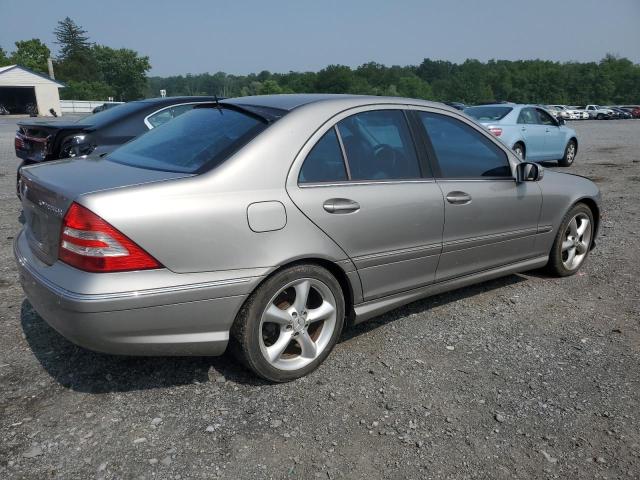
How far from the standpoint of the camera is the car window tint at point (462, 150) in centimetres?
366

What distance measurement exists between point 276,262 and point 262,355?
20.4 inches

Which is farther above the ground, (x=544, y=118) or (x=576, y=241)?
(x=544, y=118)

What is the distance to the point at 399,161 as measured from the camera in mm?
3453

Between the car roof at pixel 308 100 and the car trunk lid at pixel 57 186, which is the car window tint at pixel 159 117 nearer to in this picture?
the car roof at pixel 308 100

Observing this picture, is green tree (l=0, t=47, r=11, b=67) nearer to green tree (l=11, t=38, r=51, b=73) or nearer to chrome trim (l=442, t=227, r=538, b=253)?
green tree (l=11, t=38, r=51, b=73)

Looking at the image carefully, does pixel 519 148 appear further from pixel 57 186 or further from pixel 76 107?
pixel 76 107

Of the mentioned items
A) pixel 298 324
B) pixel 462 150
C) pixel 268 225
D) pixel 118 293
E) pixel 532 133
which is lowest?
pixel 298 324

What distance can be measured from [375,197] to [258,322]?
1.02 metres

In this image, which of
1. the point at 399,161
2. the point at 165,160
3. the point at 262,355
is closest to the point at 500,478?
the point at 262,355

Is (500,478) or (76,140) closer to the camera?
(500,478)

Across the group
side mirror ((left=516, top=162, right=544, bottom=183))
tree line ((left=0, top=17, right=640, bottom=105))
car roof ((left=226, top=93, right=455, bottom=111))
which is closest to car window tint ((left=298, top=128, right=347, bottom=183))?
car roof ((left=226, top=93, right=455, bottom=111))

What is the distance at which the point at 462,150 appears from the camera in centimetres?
381

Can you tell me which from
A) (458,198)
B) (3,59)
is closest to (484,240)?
(458,198)

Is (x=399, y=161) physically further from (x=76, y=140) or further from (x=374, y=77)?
(x=374, y=77)
